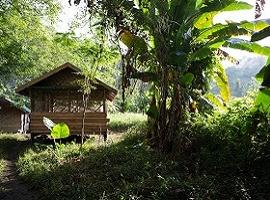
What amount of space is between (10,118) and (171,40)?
26.2m

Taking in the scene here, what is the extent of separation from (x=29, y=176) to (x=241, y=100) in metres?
5.76

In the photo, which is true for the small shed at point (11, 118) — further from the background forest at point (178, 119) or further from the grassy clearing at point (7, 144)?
the background forest at point (178, 119)

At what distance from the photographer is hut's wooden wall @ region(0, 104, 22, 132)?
32.1 meters

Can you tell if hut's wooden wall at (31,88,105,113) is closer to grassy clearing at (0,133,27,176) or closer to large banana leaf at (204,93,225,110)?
grassy clearing at (0,133,27,176)

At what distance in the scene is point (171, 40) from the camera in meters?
9.19

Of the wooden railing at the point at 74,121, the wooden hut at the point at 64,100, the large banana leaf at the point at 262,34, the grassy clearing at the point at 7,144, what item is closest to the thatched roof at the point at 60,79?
the wooden hut at the point at 64,100

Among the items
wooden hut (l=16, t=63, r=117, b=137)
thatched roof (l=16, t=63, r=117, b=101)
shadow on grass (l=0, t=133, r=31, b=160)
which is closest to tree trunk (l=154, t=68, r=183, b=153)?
shadow on grass (l=0, t=133, r=31, b=160)

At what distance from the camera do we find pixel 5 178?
1068cm

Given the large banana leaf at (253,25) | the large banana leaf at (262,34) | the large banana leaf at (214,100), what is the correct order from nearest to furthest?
the large banana leaf at (262,34)
the large banana leaf at (253,25)
the large banana leaf at (214,100)

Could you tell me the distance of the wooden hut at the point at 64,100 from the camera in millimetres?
18547

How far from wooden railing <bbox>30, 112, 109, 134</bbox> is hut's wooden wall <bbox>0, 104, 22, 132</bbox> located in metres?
14.3

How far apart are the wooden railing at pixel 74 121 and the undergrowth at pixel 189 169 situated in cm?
831

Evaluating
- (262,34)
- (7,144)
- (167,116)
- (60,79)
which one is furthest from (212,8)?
(7,144)

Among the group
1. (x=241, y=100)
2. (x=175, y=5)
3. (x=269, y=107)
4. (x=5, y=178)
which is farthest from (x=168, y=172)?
(x=5, y=178)
